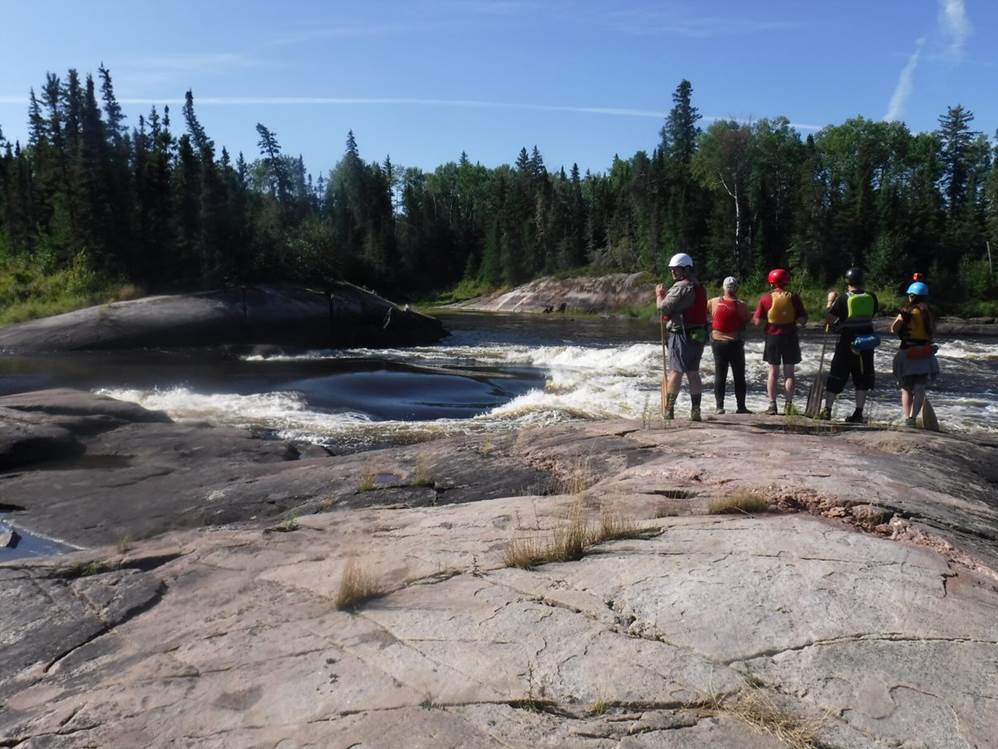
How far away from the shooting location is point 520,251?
8594 cm

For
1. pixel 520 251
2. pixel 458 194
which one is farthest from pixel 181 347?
pixel 458 194

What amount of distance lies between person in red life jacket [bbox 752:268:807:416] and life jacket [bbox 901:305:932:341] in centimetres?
131

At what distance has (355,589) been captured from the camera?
14.9 ft

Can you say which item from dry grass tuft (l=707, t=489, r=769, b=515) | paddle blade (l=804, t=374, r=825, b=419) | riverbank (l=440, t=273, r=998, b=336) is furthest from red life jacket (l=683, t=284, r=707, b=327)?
riverbank (l=440, t=273, r=998, b=336)

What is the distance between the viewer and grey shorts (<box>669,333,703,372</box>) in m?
9.55

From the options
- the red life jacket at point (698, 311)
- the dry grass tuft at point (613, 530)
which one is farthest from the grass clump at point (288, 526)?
the red life jacket at point (698, 311)

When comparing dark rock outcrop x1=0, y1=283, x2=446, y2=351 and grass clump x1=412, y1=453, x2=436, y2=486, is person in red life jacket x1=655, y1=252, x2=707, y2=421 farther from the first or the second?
dark rock outcrop x1=0, y1=283, x2=446, y2=351

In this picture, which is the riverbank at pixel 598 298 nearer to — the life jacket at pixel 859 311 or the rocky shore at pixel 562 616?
the life jacket at pixel 859 311

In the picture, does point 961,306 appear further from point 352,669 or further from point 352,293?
point 352,669

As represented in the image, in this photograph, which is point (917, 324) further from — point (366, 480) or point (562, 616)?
point (562, 616)

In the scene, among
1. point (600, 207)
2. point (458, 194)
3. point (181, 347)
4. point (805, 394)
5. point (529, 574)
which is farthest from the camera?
point (458, 194)

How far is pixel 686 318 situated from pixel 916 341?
3.16 m

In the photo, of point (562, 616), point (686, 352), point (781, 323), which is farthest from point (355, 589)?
point (781, 323)

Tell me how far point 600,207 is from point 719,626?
8531cm
